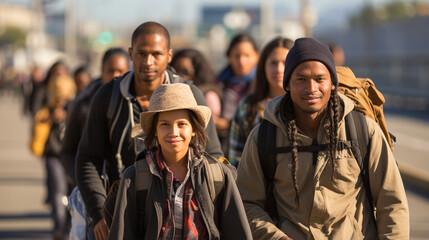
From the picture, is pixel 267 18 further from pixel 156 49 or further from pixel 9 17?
pixel 9 17

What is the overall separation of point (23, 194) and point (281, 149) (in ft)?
30.5

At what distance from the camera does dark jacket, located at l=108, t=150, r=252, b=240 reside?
361 cm

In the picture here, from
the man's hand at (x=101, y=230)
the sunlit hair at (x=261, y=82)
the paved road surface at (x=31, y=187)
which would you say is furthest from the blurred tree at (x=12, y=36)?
the man's hand at (x=101, y=230)

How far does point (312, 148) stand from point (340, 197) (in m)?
0.25

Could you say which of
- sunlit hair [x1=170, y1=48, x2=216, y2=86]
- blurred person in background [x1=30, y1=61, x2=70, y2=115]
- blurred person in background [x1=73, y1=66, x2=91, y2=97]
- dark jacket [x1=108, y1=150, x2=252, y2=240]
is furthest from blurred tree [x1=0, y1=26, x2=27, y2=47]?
dark jacket [x1=108, y1=150, x2=252, y2=240]

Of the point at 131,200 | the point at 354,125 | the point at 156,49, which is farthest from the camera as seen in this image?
the point at 156,49

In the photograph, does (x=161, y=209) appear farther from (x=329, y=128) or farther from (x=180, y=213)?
(x=329, y=128)

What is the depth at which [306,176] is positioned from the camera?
152 inches

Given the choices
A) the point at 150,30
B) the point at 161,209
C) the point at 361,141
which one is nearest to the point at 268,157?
the point at 361,141

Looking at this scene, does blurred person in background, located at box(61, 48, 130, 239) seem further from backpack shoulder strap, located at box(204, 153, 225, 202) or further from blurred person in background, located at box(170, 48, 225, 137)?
blurred person in background, located at box(170, 48, 225, 137)

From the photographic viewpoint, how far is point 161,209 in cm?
364

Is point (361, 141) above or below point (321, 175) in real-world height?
above

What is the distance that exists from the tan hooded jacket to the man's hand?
0.80 metres

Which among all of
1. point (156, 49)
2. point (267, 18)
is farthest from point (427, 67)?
point (156, 49)
